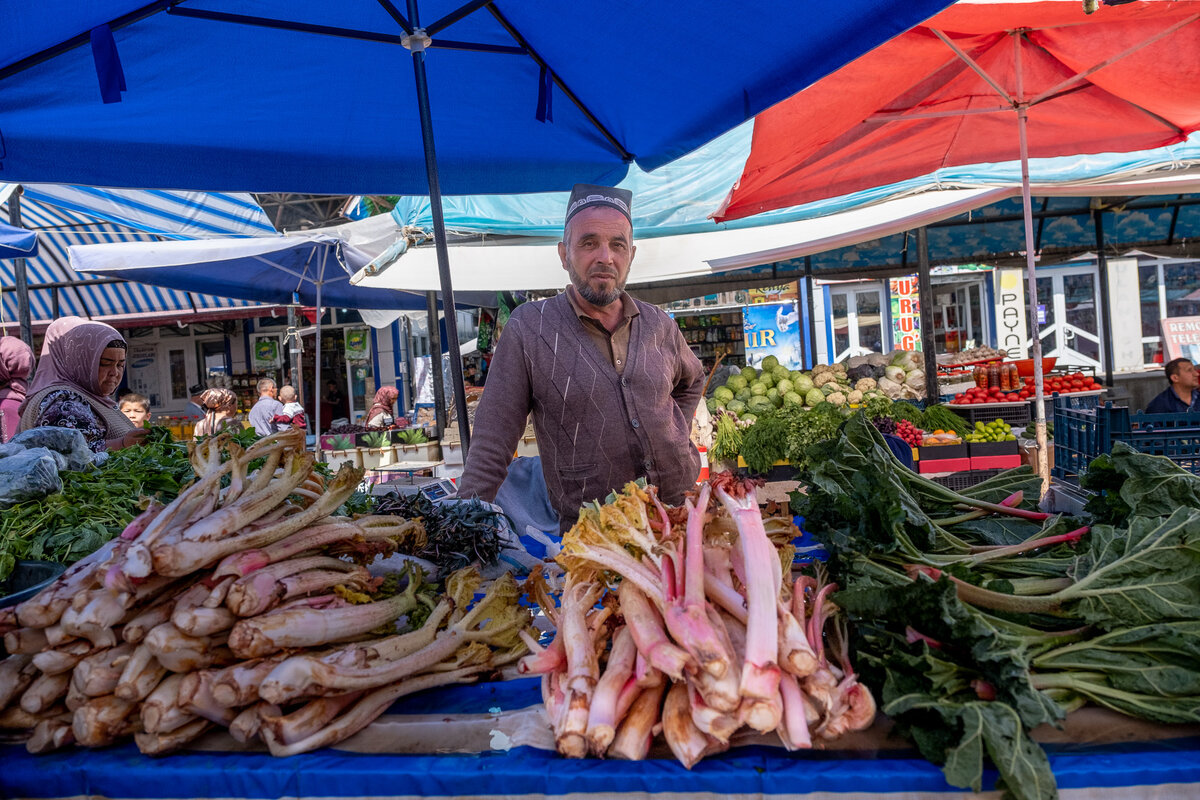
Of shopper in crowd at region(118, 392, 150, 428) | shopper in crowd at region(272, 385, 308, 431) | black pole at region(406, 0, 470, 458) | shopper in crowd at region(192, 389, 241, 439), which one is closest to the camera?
black pole at region(406, 0, 470, 458)

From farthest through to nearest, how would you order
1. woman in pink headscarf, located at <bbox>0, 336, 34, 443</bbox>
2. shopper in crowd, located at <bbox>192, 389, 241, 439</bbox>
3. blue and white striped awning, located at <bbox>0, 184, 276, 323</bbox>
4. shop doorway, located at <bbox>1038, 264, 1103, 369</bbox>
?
shop doorway, located at <bbox>1038, 264, 1103, 369</bbox> → blue and white striped awning, located at <bbox>0, 184, 276, 323</bbox> → shopper in crowd, located at <bbox>192, 389, 241, 439</bbox> → woman in pink headscarf, located at <bbox>0, 336, 34, 443</bbox>

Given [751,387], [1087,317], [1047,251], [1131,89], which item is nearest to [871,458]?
[1131,89]

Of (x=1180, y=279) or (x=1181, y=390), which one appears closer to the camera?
(x=1181, y=390)

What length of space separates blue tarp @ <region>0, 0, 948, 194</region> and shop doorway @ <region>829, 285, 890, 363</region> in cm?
1584

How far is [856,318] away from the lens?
18688 millimetres

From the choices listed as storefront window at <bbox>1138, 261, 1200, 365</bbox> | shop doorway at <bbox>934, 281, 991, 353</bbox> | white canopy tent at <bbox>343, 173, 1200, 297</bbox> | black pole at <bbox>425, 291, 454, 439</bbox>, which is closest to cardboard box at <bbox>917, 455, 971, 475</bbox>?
white canopy tent at <bbox>343, 173, 1200, 297</bbox>

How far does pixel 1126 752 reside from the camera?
4.08ft

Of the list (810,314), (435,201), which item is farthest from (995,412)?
(435,201)

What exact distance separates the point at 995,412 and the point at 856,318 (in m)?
12.3

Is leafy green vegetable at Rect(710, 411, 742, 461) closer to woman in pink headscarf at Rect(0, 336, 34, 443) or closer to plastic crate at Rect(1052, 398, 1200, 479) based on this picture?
plastic crate at Rect(1052, 398, 1200, 479)

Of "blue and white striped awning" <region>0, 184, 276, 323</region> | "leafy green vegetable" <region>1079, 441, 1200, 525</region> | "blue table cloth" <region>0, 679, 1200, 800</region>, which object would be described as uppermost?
"blue and white striped awning" <region>0, 184, 276, 323</region>

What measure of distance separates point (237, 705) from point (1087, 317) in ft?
65.9

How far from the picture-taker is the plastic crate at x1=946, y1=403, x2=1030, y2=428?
688 centimetres

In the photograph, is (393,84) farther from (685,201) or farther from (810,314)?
(810,314)
